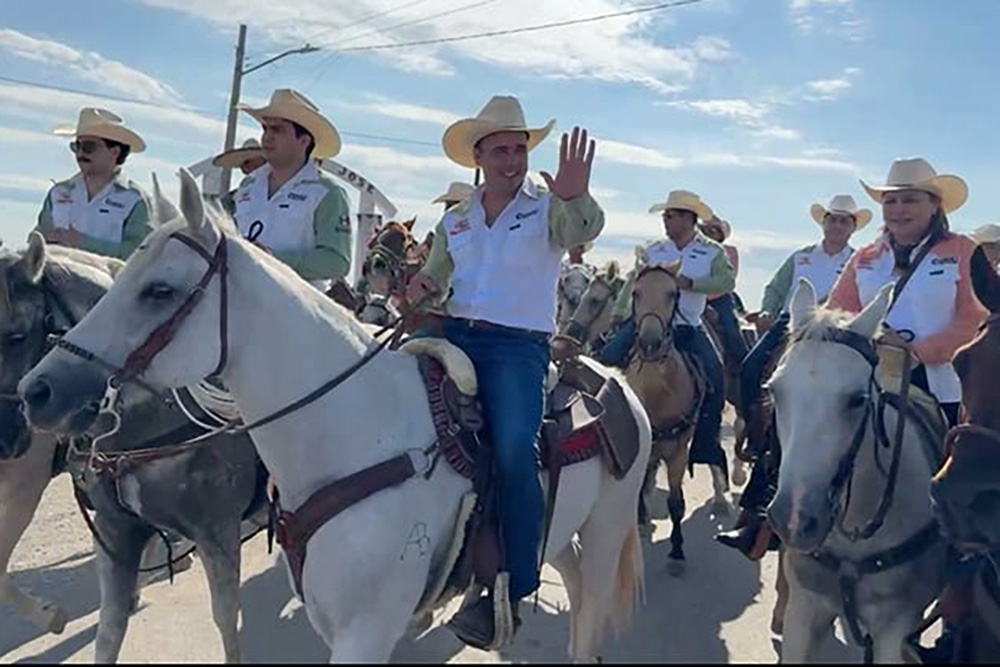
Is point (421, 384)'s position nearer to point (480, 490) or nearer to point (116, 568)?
point (480, 490)

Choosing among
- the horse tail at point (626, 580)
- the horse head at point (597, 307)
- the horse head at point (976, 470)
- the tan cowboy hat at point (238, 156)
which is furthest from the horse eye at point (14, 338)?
the horse head at point (597, 307)

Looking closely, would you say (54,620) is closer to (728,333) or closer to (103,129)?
(103,129)

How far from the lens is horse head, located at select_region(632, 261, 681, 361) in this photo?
744 cm

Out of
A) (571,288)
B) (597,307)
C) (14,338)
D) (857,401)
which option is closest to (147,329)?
(14,338)

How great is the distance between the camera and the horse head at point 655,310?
293 inches

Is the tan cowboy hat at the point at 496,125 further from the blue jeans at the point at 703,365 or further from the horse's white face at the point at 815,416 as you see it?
the blue jeans at the point at 703,365

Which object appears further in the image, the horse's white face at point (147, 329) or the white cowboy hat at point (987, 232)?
the white cowboy hat at point (987, 232)

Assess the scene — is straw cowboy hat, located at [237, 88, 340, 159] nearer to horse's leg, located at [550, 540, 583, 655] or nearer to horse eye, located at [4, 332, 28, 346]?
horse eye, located at [4, 332, 28, 346]

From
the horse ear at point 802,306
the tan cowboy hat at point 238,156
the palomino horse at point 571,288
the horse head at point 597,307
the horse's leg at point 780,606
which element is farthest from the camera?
the palomino horse at point 571,288

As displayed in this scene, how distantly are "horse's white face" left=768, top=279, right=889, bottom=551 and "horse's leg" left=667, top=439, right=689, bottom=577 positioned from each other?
369cm

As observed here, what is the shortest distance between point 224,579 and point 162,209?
183 cm

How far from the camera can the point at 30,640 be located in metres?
5.25

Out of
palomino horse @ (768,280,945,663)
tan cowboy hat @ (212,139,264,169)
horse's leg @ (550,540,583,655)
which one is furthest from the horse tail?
tan cowboy hat @ (212,139,264,169)

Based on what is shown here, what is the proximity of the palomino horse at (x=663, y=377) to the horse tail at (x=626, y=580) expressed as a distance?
2.66 metres
